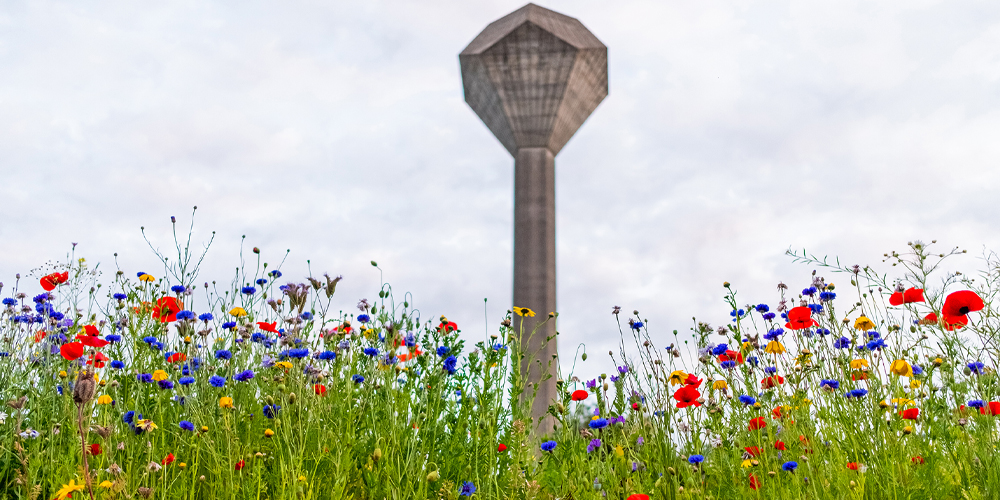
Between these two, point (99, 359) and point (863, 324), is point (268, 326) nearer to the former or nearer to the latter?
point (99, 359)

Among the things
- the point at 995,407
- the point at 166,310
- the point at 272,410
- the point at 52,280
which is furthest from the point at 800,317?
the point at 52,280

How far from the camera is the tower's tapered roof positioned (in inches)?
414

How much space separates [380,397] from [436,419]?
0.31 meters

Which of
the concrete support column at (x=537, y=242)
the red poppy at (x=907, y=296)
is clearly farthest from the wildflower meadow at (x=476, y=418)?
the concrete support column at (x=537, y=242)

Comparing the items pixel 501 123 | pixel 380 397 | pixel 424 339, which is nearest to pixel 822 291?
pixel 424 339

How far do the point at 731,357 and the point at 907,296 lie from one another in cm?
84

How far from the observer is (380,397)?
3.56 m

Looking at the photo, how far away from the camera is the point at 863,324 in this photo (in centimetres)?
398

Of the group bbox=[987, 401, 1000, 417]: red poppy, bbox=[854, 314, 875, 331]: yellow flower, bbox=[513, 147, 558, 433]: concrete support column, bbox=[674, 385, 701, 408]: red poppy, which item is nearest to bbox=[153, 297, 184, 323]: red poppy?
bbox=[674, 385, 701, 408]: red poppy

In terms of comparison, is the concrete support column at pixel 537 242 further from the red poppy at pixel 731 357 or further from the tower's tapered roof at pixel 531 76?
the red poppy at pixel 731 357

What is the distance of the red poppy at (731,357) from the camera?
3561 millimetres

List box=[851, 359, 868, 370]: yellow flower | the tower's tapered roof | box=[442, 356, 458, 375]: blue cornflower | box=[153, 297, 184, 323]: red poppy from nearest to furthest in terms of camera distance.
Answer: box=[442, 356, 458, 375]: blue cornflower
box=[851, 359, 868, 370]: yellow flower
box=[153, 297, 184, 323]: red poppy
the tower's tapered roof

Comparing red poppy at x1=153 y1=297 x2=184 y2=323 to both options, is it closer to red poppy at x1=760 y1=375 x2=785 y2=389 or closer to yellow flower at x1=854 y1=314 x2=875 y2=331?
red poppy at x1=760 y1=375 x2=785 y2=389

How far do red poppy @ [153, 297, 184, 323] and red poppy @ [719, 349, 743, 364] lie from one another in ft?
9.61
